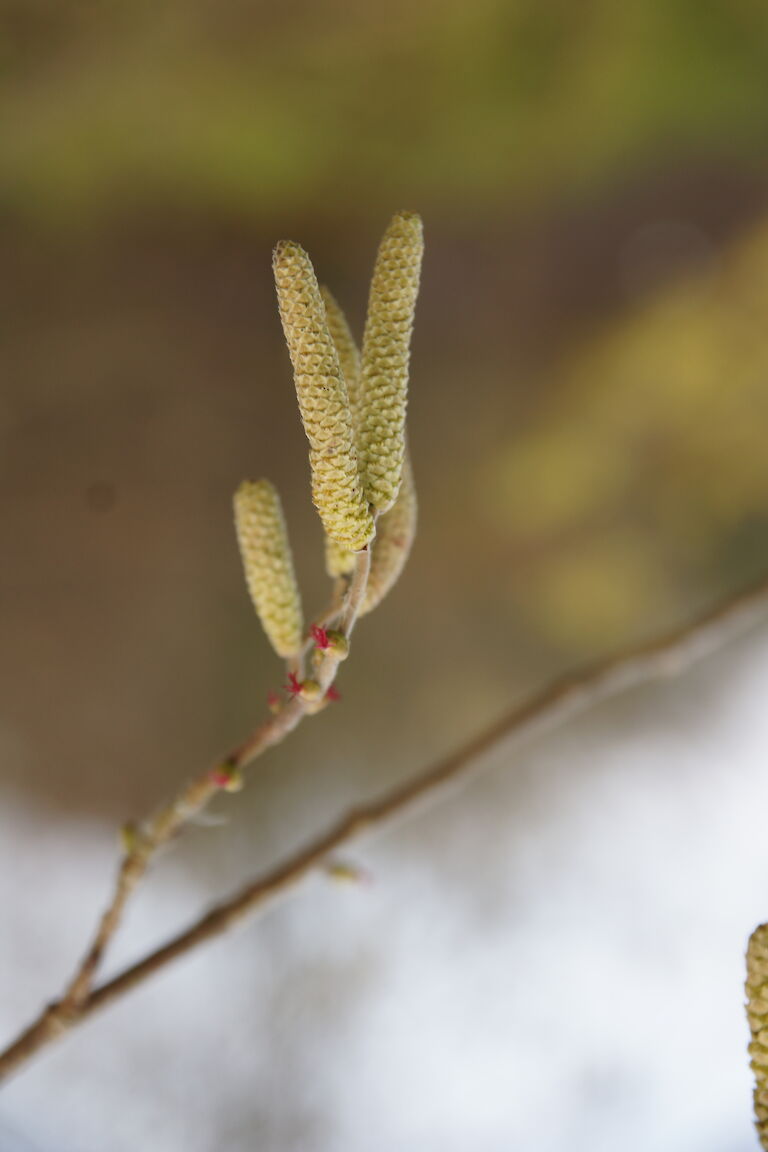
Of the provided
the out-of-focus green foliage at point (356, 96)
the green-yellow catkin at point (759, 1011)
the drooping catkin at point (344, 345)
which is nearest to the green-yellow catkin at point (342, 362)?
the drooping catkin at point (344, 345)

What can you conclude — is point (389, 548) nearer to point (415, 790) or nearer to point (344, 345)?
point (344, 345)

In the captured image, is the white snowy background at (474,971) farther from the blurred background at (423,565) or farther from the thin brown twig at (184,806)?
the thin brown twig at (184,806)

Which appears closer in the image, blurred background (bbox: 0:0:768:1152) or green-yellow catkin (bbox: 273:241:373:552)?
green-yellow catkin (bbox: 273:241:373:552)

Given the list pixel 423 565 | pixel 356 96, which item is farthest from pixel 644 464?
pixel 356 96

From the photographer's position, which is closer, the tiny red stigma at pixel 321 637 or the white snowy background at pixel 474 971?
the tiny red stigma at pixel 321 637

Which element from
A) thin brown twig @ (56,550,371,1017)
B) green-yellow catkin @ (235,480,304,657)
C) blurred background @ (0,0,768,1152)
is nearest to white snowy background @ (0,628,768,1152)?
blurred background @ (0,0,768,1152)

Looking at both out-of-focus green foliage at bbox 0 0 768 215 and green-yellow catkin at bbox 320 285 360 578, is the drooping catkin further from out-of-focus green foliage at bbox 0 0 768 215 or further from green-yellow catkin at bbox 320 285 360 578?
out-of-focus green foliage at bbox 0 0 768 215
